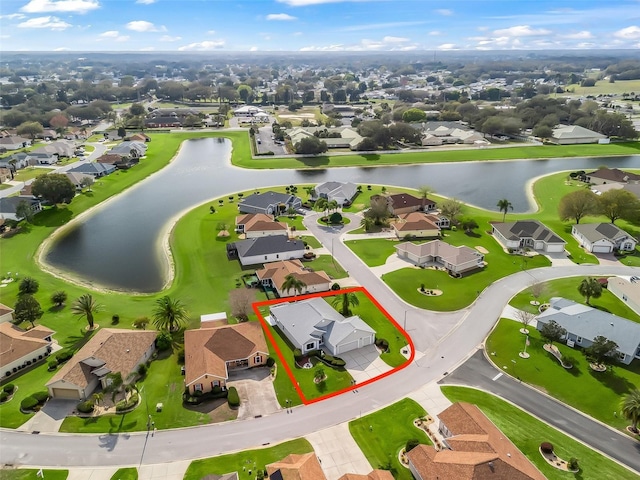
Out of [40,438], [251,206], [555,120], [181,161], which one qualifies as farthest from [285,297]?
[555,120]

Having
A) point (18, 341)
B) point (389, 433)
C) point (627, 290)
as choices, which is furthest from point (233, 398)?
point (627, 290)

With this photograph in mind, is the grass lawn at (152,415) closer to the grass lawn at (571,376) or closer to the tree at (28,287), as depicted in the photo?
the tree at (28,287)

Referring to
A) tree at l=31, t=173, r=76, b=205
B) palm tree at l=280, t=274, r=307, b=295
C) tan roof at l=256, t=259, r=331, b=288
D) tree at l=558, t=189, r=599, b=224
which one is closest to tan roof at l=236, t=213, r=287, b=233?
tan roof at l=256, t=259, r=331, b=288

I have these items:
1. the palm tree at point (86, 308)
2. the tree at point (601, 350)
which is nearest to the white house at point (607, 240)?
the tree at point (601, 350)

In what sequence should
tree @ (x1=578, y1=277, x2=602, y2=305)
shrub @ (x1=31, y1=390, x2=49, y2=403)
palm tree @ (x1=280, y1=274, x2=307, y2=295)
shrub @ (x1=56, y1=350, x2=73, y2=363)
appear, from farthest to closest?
palm tree @ (x1=280, y1=274, x2=307, y2=295), tree @ (x1=578, y1=277, x2=602, y2=305), shrub @ (x1=56, y1=350, x2=73, y2=363), shrub @ (x1=31, y1=390, x2=49, y2=403)

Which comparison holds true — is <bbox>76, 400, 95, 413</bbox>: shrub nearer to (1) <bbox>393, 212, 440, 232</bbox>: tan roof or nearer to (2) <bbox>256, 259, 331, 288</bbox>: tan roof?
(2) <bbox>256, 259, 331, 288</bbox>: tan roof

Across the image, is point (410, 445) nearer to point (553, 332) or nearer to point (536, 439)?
point (536, 439)
